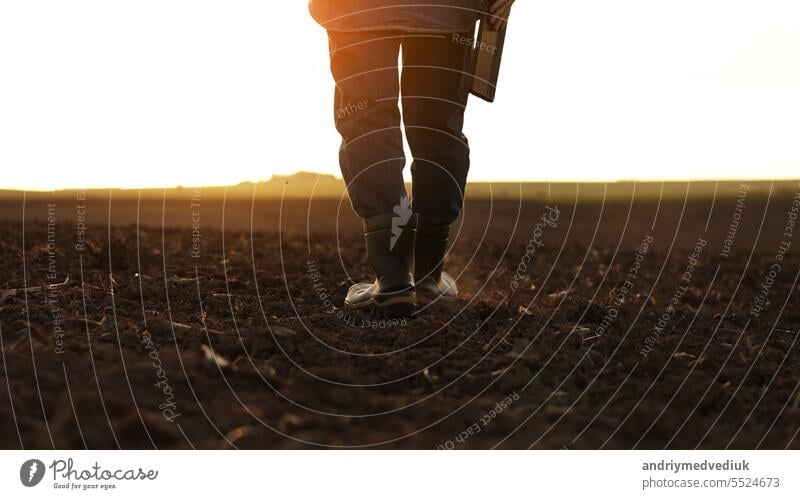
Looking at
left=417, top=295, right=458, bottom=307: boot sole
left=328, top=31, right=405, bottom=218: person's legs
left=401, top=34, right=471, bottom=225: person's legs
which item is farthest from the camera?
left=417, top=295, right=458, bottom=307: boot sole

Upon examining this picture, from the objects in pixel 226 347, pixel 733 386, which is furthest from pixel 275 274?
pixel 733 386

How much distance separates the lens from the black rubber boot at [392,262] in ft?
10.0

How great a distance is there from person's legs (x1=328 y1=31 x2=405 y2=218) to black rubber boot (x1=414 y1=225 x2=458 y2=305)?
0.40 metres

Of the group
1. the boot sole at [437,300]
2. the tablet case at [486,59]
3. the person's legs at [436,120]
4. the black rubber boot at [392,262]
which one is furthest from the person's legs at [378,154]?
the tablet case at [486,59]

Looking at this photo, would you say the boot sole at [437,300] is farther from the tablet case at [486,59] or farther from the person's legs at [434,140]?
the tablet case at [486,59]

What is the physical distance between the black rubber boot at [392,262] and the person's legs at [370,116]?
60 mm

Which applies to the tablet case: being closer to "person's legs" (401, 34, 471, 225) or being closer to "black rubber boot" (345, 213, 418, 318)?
"person's legs" (401, 34, 471, 225)

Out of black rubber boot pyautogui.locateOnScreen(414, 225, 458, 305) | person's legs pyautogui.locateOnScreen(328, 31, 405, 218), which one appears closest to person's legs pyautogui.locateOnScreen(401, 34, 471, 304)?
black rubber boot pyautogui.locateOnScreen(414, 225, 458, 305)

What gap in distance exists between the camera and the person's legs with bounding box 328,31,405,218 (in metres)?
2.95

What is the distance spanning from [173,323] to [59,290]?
0.90 metres

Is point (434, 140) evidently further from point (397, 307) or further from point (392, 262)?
point (397, 307)

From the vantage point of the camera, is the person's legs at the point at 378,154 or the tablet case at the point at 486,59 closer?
the person's legs at the point at 378,154

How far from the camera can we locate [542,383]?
7.61 ft
